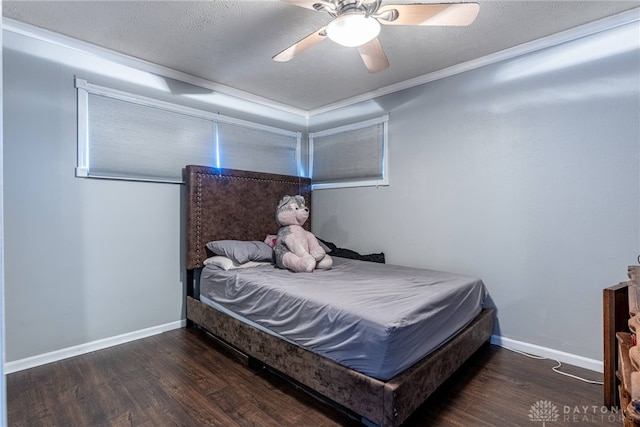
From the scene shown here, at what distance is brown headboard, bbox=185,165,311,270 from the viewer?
3139 millimetres

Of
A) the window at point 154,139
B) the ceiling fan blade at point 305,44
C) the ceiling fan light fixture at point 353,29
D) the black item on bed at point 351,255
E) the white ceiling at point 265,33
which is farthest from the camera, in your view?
the black item on bed at point 351,255

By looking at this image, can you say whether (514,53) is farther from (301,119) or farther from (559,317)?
→ (301,119)

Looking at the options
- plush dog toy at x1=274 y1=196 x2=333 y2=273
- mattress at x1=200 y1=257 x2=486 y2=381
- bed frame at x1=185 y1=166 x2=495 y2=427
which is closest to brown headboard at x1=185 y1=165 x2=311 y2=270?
bed frame at x1=185 y1=166 x2=495 y2=427

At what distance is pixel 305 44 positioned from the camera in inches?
83.6

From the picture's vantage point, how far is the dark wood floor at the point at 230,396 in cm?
185

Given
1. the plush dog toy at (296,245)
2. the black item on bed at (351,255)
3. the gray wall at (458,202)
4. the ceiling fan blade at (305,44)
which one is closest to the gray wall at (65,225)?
the gray wall at (458,202)

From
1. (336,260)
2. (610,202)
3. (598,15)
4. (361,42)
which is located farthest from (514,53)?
(336,260)

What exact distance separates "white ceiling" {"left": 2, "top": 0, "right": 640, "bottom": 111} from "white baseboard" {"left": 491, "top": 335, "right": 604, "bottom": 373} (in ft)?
7.89

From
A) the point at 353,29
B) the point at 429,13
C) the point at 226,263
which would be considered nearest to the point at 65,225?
the point at 226,263

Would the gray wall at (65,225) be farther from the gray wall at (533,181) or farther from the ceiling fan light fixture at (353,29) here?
the gray wall at (533,181)

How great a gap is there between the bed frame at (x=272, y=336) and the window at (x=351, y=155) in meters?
0.33

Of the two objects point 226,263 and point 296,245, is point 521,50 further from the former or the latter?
point 226,263

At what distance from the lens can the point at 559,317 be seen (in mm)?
2518

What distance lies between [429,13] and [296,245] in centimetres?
195
